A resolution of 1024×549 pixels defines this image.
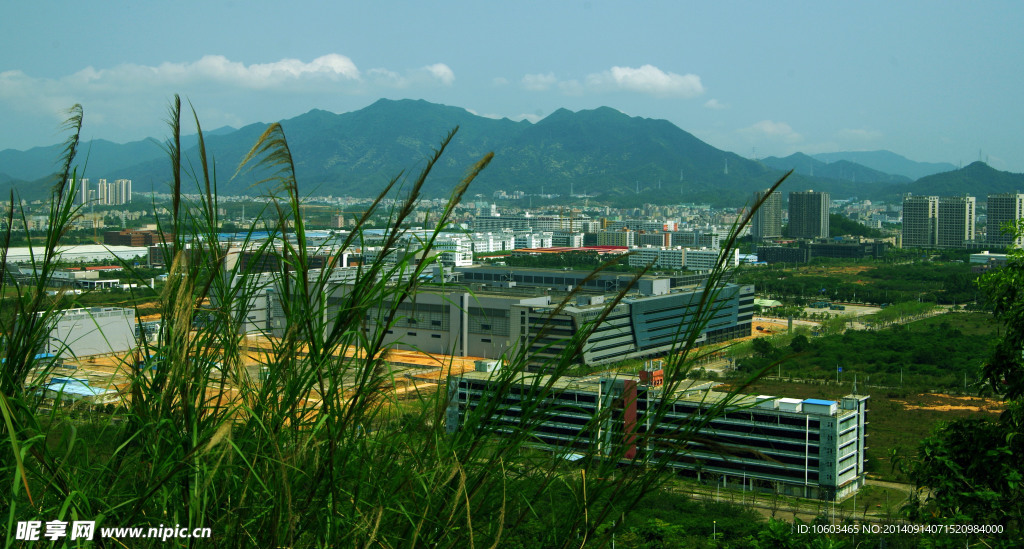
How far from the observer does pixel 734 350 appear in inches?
475

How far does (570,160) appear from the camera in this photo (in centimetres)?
7306

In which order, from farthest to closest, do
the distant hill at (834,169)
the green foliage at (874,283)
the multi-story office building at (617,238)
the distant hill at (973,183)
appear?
the distant hill at (834,169) → the distant hill at (973,183) → the multi-story office building at (617,238) → the green foliage at (874,283)

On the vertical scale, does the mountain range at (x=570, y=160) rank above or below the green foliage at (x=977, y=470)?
above

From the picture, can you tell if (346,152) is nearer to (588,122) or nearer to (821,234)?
(588,122)

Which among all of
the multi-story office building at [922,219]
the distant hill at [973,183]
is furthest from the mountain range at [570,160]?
the multi-story office building at [922,219]

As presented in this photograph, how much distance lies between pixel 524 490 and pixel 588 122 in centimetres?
8665

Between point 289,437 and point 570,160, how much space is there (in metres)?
73.2

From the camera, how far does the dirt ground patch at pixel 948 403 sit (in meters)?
8.36

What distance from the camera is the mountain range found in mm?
53812

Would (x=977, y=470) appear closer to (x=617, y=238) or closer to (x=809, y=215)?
(x=617, y=238)

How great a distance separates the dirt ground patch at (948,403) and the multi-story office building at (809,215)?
86.8 feet

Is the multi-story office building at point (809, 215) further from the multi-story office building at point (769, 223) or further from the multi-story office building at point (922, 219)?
the multi-story office building at point (922, 219)

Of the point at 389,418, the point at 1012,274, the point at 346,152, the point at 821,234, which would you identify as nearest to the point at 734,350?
the point at 1012,274

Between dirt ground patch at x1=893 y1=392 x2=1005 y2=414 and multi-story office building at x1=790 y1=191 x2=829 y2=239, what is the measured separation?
86.8 feet
